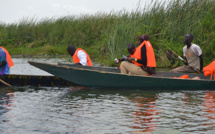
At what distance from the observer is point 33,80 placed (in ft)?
34.4

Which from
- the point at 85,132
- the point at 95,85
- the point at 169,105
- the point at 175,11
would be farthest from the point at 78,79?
the point at 175,11

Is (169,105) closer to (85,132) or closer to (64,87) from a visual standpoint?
(85,132)

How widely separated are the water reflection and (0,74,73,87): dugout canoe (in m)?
0.25

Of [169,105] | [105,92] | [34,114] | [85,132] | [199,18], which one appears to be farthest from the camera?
[199,18]

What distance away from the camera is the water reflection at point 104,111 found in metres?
5.96

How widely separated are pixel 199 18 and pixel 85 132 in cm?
941

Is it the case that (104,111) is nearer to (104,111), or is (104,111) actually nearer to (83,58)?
(104,111)

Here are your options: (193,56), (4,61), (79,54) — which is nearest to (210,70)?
(193,56)

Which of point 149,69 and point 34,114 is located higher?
point 149,69

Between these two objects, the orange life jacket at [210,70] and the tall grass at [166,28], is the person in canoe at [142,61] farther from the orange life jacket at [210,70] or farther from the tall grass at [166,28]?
the tall grass at [166,28]

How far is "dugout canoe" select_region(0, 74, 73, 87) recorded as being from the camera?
1041 centimetres

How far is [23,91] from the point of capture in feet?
32.2

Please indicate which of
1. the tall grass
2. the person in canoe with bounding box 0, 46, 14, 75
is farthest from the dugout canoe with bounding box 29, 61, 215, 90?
the tall grass

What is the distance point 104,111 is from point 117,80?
2649mm
